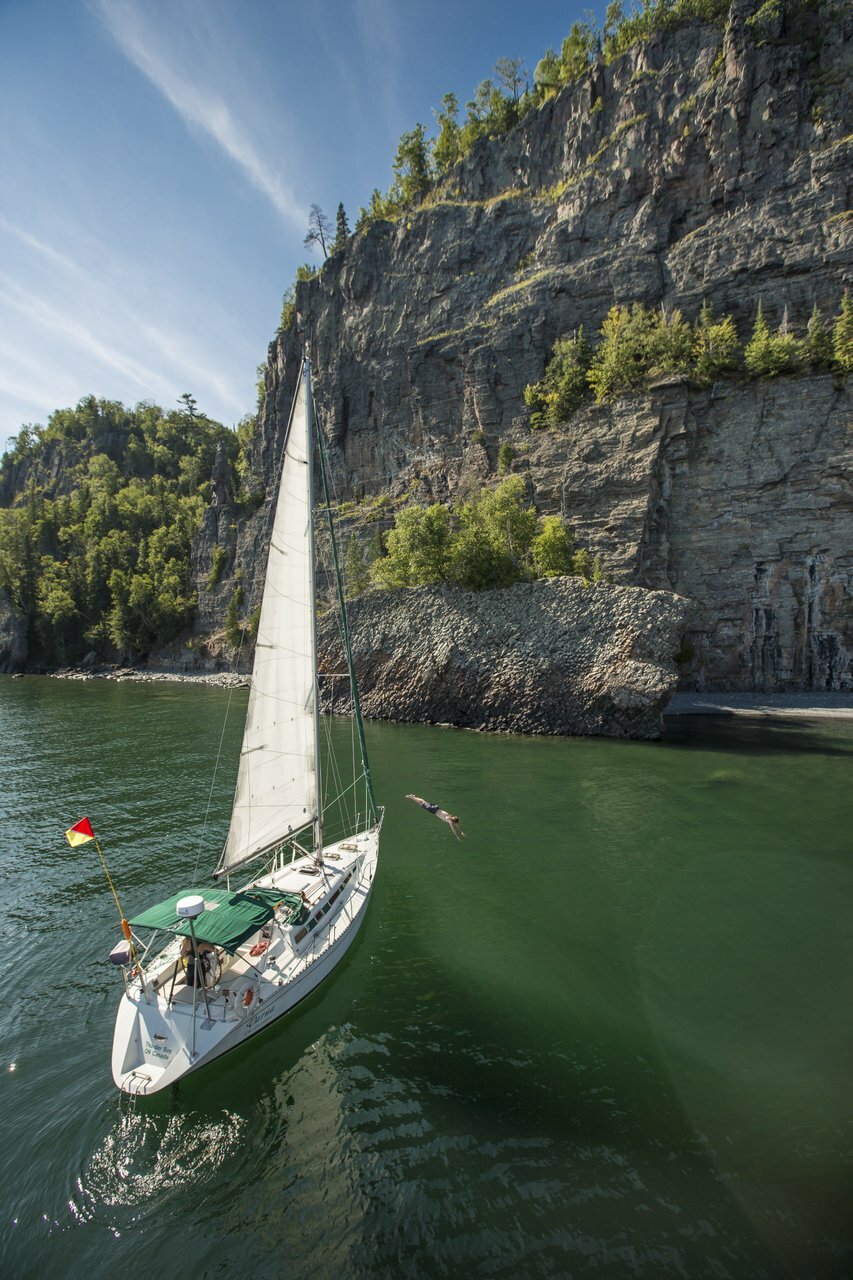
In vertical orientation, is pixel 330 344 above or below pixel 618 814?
above

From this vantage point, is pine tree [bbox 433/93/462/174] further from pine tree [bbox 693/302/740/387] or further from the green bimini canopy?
the green bimini canopy

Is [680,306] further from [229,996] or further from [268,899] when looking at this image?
[229,996]

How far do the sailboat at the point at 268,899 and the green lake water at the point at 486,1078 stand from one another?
3.77ft

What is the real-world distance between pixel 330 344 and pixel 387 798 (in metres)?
81.7

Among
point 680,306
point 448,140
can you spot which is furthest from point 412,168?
point 680,306

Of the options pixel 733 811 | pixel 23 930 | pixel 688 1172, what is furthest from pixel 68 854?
pixel 733 811

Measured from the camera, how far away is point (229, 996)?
37.7 ft

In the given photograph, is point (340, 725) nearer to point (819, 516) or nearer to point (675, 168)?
point (819, 516)

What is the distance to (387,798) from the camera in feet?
91.2

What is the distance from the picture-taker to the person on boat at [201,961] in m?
11.3

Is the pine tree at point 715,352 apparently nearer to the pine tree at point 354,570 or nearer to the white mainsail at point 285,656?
the pine tree at point 354,570

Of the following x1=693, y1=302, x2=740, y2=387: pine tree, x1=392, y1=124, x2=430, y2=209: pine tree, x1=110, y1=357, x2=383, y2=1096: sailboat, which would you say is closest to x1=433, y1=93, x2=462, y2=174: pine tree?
x1=392, y1=124, x2=430, y2=209: pine tree

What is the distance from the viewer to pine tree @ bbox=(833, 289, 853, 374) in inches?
1852

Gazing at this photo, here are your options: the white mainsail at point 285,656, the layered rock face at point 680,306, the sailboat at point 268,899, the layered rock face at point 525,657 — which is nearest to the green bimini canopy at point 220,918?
the sailboat at point 268,899
